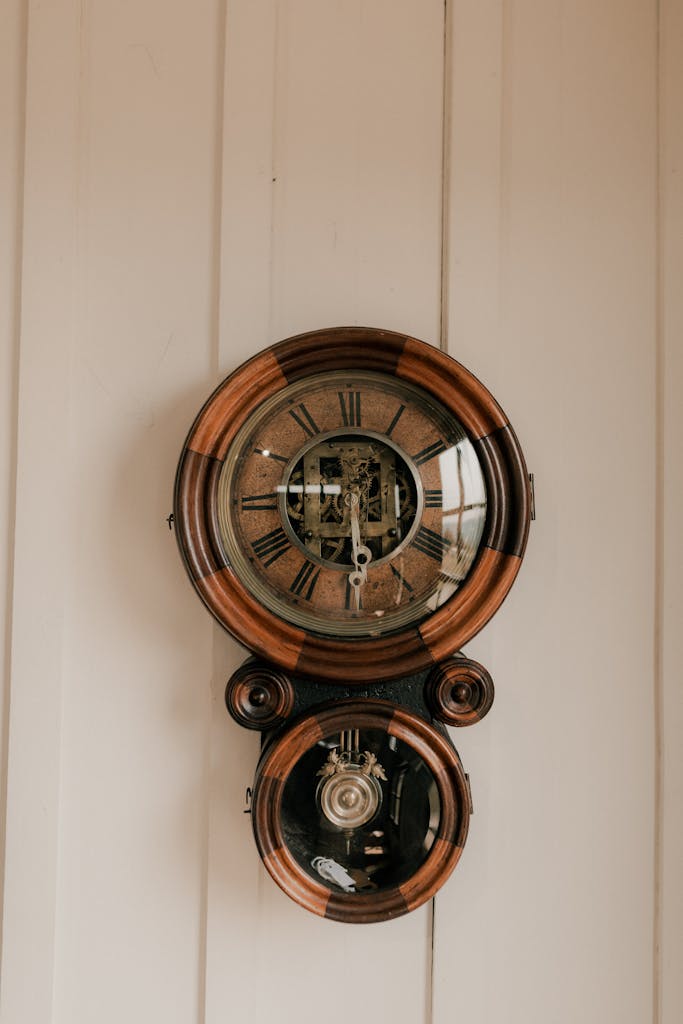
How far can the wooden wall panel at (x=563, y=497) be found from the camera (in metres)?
1.15

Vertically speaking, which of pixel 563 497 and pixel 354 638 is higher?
pixel 563 497

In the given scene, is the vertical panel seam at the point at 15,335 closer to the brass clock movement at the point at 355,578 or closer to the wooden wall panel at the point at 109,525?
the wooden wall panel at the point at 109,525

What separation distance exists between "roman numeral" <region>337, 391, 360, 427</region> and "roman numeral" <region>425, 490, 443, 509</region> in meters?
0.14

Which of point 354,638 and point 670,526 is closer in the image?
point 354,638

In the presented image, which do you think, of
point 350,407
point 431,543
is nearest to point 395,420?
point 350,407

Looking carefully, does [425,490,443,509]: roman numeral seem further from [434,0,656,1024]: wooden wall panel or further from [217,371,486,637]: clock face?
[434,0,656,1024]: wooden wall panel

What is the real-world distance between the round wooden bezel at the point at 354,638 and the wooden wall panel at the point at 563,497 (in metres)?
0.10

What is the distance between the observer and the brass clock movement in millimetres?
1059

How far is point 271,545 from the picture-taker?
1086mm

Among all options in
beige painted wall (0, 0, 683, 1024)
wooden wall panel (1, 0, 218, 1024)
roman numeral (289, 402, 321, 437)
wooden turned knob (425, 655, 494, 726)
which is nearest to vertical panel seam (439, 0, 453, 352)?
beige painted wall (0, 0, 683, 1024)

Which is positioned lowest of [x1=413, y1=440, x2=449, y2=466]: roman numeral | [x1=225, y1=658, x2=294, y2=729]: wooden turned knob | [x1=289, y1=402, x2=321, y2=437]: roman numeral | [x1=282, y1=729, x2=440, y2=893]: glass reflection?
[x1=282, y1=729, x2=440, y2=893]: glass reflection

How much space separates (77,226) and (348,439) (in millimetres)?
531

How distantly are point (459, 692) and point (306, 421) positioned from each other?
17.2 inches

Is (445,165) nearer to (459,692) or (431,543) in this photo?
(431,543)
